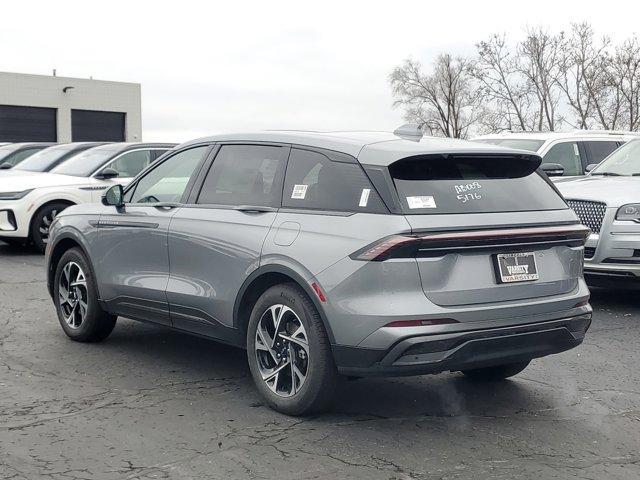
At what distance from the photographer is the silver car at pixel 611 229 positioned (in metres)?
8.80

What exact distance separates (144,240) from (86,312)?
1056 millimetres

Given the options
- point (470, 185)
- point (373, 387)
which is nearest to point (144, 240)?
point (373, 387)

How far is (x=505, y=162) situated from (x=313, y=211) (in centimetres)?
119

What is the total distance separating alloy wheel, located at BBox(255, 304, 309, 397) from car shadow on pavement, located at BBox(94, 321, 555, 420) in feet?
0.82

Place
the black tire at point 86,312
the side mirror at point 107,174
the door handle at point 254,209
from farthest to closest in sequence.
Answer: the side mirror at point 107,174 → the black tire at point 86,312 → the door handle at point 254,209

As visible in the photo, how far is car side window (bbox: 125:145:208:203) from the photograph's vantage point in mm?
6473

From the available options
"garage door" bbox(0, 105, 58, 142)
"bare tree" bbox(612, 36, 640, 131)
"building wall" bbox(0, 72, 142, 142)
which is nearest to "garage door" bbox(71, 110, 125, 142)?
"building wall" bbox(0, 72, 142, 142)

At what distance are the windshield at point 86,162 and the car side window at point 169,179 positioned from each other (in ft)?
24.6

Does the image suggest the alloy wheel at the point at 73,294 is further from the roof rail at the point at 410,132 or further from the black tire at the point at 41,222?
the black tire at the point at 41,222

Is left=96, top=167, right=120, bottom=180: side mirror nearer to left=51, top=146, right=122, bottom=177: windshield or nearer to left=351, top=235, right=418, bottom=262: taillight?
left=51, top=146, right=122, bottom=177: windshield

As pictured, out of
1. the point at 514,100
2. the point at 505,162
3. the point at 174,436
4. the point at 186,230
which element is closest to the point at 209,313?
the point at 186,230

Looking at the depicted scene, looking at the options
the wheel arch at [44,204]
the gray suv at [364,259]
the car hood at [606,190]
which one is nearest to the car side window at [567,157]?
the car hood at [606,190]

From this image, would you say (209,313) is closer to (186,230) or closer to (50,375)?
(186,230)

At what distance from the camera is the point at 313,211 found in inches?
211
